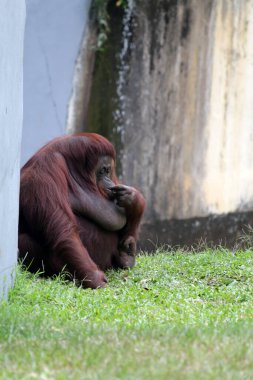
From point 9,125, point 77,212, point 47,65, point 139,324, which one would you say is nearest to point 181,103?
point 47,65

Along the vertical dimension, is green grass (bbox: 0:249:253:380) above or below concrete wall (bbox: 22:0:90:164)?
below

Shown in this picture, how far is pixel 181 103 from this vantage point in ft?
30.8

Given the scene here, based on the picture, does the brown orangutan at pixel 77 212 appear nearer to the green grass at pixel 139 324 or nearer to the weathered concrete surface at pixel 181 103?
the green grass at pixel 139 324

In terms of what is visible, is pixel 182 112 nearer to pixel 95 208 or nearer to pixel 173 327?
pixel 95 208

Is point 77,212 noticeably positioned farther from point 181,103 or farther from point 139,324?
point 181,103

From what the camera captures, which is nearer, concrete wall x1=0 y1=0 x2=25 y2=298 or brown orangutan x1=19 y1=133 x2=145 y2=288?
concrete wall x1=0 y1=0 x2=25 y2=298

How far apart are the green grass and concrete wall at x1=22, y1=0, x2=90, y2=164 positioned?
2661 millimetres

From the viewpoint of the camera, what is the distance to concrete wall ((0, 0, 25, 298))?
5004 millimetres

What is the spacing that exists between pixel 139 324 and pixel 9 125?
1385mm

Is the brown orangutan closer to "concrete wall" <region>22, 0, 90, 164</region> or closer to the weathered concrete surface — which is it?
"concrete wall" <region>22, 0, 90, 164</region>

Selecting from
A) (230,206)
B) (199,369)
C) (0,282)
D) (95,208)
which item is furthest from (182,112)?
(199,369)

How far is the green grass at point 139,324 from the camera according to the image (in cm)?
343

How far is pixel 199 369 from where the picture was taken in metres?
3.39

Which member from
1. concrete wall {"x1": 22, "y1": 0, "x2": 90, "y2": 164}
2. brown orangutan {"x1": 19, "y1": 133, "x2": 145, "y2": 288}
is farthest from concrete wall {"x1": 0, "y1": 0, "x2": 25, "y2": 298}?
concrete wall {"x1": 22, "y1": 0, "x2": 90, "y2": 164}
